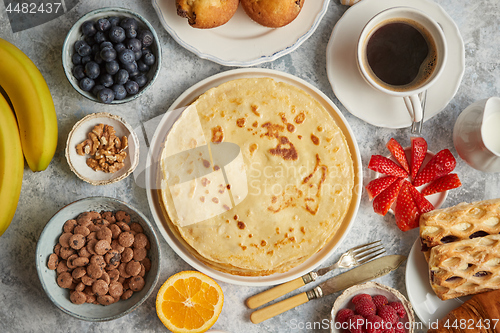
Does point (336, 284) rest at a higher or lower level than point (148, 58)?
lower

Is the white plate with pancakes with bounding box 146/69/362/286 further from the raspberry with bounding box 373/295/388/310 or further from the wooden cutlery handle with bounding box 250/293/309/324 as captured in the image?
the raspberry with bounding box 373/295/388/310

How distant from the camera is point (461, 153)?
6.00 feet

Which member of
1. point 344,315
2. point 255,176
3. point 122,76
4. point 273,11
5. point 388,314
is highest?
point 273,11

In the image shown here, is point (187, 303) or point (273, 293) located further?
point (273, 293)

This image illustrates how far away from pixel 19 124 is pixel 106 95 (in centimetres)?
44

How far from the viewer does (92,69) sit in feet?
5.28

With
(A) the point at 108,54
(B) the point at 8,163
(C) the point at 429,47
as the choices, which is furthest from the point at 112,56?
(C) the point at 429,47

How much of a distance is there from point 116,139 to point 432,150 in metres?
1.60

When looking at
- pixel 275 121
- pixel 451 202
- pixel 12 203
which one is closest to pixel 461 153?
pixel 451 202

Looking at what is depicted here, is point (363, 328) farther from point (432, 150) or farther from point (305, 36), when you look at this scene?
point (305, 36)

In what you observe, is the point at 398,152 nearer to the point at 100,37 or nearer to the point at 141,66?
the point at 141,66

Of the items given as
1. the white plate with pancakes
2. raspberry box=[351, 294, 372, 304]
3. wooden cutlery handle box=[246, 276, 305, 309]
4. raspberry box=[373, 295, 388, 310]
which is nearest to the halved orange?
the white plate with pancakes

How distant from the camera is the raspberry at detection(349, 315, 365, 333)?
5.57 feet

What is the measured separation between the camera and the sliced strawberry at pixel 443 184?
176 centimetres
